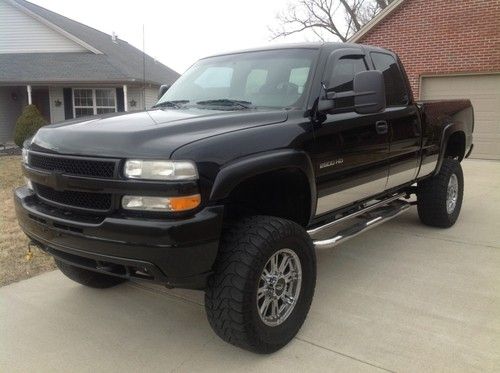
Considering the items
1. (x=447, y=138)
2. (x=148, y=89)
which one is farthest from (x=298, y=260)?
(x=148, y=89)

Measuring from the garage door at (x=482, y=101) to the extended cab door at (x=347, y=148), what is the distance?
30.3 feet

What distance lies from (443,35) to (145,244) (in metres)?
12.1

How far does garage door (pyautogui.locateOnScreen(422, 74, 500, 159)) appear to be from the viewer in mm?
12062

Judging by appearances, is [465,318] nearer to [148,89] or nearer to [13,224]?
[13,224]

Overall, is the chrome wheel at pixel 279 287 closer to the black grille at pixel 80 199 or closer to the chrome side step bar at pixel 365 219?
the chrome side step bar at pixel 365 219

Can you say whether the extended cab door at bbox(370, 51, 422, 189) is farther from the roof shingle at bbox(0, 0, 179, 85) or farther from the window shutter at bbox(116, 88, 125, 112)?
the window shutter at bbox(116, 88, 125, 112)

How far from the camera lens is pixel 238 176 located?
272 centimetres

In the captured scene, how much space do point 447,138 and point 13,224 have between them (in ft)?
17.8

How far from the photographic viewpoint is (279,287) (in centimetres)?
309

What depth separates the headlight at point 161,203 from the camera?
2.49 meters

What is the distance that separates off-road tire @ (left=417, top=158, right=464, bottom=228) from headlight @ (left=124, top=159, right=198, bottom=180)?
3.85 m

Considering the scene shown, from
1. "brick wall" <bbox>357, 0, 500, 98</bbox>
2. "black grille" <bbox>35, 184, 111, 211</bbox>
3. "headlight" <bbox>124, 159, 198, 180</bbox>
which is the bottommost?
"black grille" <bbox>35, 184, 111, 211</bbox>

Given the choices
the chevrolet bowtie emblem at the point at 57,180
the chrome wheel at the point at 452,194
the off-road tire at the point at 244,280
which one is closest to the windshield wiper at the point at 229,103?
the off-road tire at the point at 244,280

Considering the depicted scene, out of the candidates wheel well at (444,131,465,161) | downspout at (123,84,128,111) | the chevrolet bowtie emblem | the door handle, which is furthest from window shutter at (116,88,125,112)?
the chevrolet bowtie emblem
